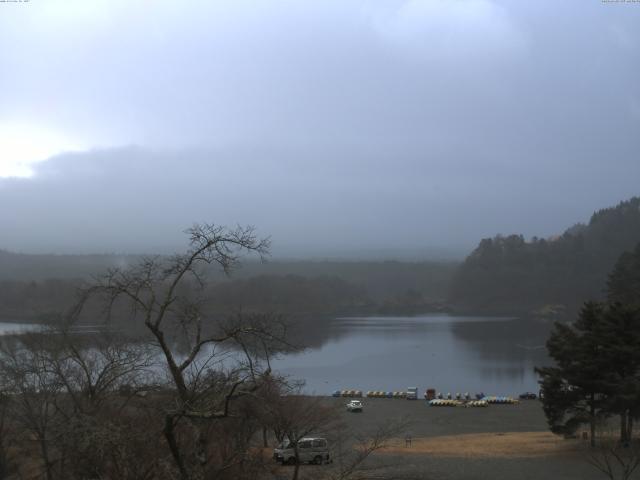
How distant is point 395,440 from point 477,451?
227 centimetres

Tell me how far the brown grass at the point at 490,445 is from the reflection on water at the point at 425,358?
4199mm

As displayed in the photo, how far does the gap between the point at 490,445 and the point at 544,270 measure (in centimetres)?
5869

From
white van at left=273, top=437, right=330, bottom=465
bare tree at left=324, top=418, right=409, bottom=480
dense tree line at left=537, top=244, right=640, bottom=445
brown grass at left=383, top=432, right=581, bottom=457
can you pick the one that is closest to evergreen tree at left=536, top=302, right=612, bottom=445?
dense tree line at left=537, top=244, right=640, bottom=445

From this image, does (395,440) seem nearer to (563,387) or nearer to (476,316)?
(563,387)

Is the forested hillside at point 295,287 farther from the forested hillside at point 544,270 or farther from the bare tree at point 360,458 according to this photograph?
the bare tree at point 360,458

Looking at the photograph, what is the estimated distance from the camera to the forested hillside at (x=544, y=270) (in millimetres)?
63750

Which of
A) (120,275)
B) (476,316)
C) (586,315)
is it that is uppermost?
(120,275)

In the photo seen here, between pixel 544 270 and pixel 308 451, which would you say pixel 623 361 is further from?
pixel 544 270

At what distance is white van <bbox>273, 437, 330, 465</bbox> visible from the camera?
945 centimetres

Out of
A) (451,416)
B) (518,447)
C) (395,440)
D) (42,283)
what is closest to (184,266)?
(518,447)

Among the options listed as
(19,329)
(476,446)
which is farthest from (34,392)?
(19,329)

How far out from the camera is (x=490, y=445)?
40.4 feet

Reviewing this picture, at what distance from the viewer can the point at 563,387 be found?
1104 cm

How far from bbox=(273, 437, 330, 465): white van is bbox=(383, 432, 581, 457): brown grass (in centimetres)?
202
